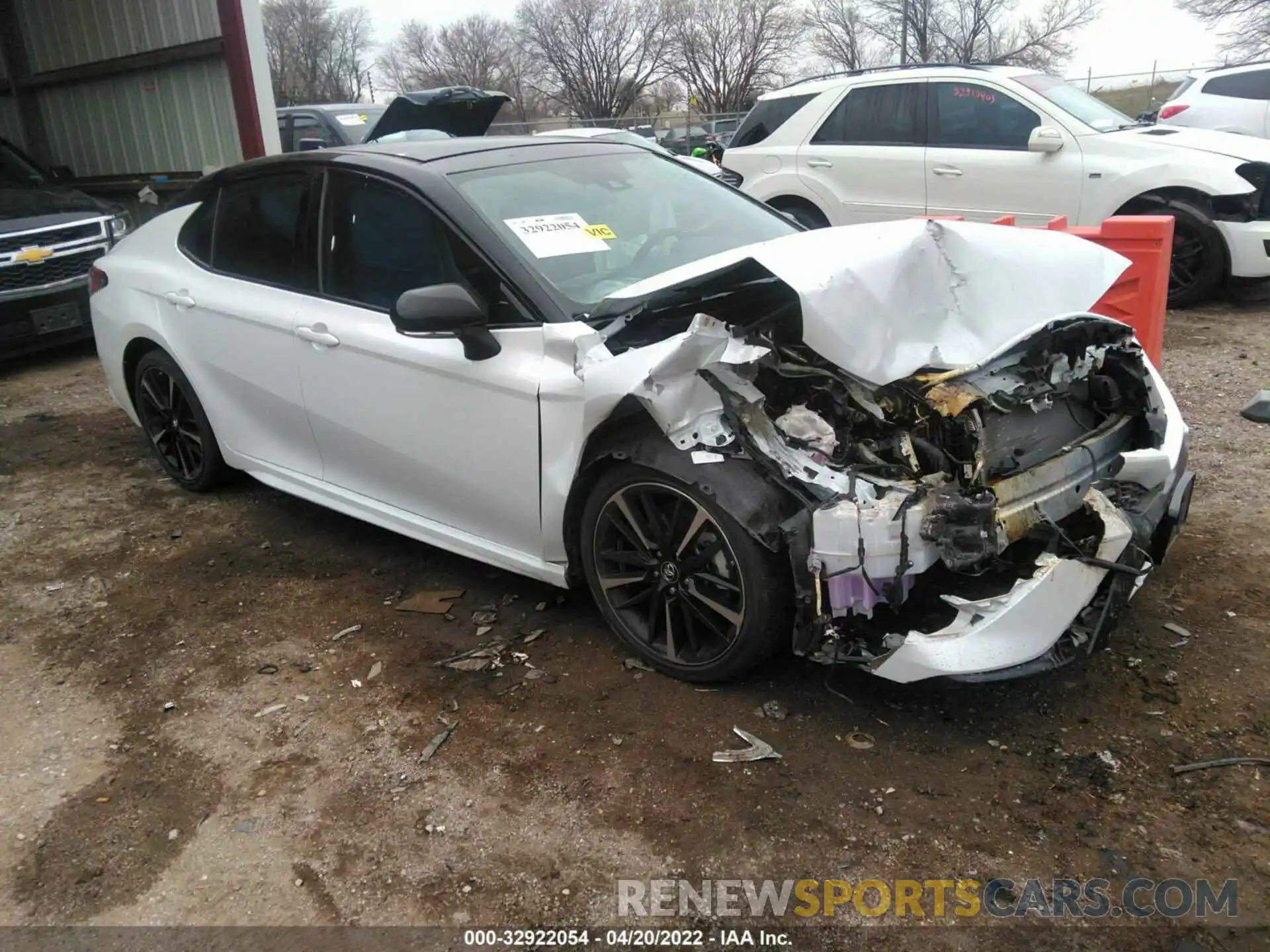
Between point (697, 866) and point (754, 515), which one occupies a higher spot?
point (754, 515)

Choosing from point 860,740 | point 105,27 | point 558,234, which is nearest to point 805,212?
point 558,234

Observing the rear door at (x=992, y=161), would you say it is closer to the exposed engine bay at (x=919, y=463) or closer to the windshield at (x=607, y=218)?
the windshield at (x=607, y=218)

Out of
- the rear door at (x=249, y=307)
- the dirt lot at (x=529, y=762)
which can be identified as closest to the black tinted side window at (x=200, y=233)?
the rear door at (x=249, y=307)

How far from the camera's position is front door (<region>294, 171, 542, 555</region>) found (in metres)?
3.17

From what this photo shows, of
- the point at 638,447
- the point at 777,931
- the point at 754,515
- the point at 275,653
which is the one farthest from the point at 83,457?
the point at 777,931

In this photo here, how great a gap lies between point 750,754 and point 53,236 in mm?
7359

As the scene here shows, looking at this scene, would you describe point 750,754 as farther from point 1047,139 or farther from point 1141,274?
point 1047,139

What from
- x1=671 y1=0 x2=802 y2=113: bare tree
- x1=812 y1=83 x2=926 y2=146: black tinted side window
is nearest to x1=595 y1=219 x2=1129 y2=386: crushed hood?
x1=812 y1=83 x2=926 y2=146: black tinted side window

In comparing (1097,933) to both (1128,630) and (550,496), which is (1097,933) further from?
(550,496)

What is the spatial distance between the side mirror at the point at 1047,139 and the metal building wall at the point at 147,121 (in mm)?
7175

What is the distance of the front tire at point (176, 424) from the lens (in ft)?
Answer: 15.1

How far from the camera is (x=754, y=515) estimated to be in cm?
→ 269

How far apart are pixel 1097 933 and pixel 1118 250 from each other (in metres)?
3.80

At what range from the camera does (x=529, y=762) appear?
283 cm
